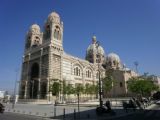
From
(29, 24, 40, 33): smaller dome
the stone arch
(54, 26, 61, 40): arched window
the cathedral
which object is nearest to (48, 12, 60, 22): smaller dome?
the cathedral

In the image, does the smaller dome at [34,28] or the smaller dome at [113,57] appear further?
the smaller dome at [113,57]

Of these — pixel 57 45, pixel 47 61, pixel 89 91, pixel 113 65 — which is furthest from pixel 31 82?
pixel 113 65

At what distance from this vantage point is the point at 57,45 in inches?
2611

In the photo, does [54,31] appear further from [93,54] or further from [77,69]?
[93,54]

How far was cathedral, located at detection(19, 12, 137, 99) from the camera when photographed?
61438mm

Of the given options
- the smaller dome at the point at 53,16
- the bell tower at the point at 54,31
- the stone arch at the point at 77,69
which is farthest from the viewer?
the stone arch at the point at 77,69

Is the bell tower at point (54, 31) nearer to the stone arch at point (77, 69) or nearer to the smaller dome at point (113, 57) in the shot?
the stone arch at point (77, 69)

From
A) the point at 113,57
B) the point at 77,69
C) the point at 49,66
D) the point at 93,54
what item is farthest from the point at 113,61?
the point at 49,66

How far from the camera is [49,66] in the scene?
60.3m

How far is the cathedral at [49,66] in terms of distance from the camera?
61.4 metres

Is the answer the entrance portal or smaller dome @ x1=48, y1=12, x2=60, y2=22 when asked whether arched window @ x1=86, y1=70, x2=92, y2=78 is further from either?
smaller dome @ x1=48, y1=12, x2=60, y2=22

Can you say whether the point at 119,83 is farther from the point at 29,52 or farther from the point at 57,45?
the point at 29,52

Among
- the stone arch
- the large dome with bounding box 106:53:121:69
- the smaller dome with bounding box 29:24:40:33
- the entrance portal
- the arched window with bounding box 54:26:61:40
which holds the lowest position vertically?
the entrance portal

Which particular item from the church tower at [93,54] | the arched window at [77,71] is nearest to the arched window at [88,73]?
the arched window at [77,71]
